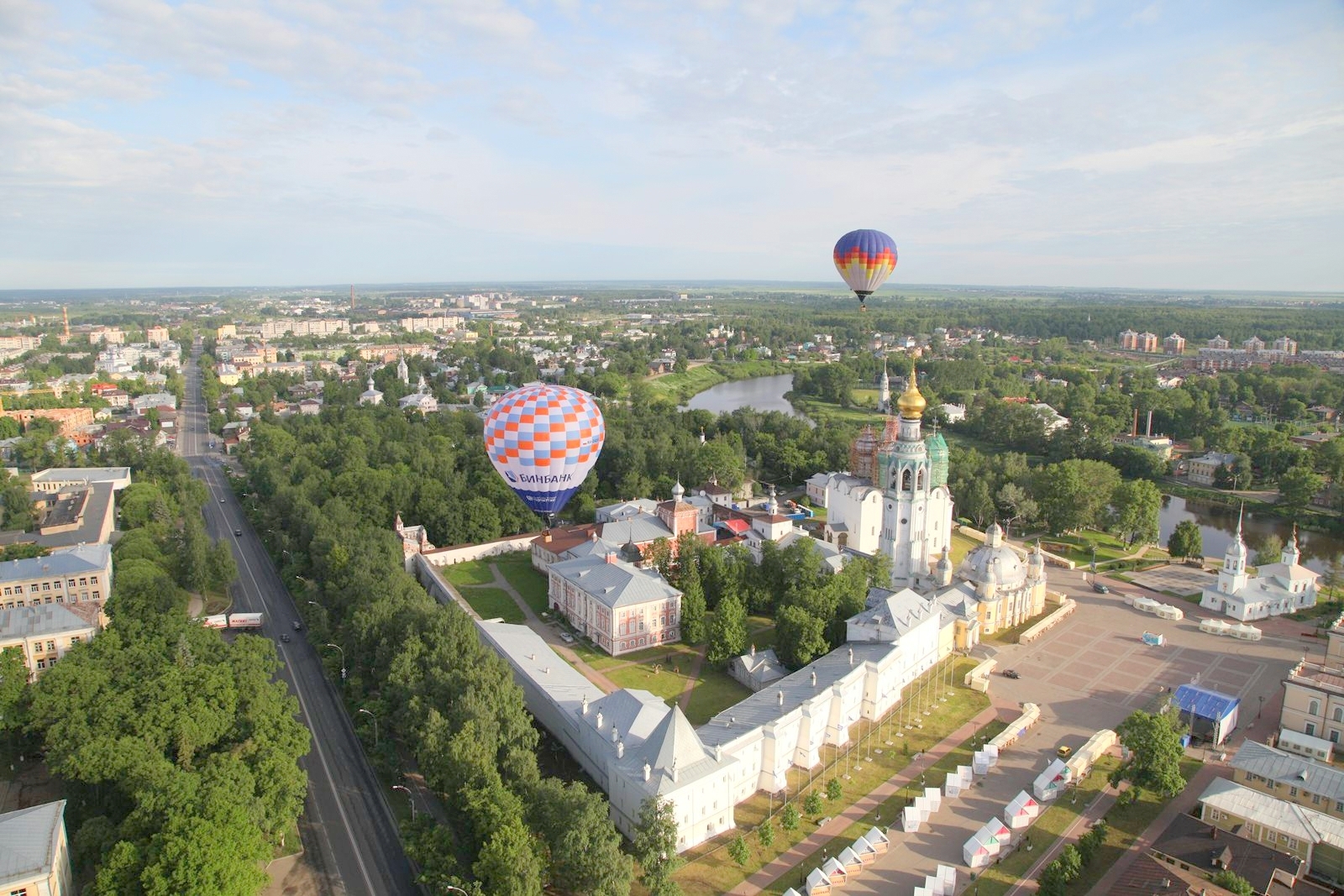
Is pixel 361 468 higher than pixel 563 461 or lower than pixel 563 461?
lower

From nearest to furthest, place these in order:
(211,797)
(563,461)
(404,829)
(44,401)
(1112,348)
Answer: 1. (211,797)
2. (404,829)
3. (563,461)
4. (44,401)
5. (1112,348)

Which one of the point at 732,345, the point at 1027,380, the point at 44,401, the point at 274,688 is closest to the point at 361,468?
the point at 274,688

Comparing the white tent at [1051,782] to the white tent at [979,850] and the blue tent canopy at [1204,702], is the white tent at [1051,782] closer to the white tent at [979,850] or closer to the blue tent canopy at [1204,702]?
the white tent at [979,850]

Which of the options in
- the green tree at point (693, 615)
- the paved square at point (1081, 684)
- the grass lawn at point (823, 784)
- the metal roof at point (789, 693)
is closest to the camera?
the grass lawn at point (823, 784)

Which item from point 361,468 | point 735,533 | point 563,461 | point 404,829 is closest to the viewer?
point 404,829

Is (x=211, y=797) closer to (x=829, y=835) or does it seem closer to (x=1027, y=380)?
(x=829, y=835)

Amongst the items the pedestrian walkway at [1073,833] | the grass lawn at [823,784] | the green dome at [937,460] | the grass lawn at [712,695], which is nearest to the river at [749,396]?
the green dome at [937,460]

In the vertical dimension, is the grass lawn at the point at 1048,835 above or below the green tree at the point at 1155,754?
below

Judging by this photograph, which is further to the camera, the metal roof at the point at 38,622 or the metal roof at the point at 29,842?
the metal roof at the point at 38,622

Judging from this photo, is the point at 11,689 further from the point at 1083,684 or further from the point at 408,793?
the point at 1083,684
